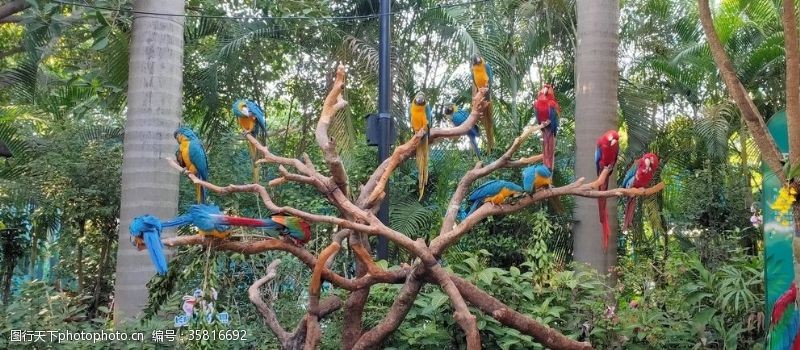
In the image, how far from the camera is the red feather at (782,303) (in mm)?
3070

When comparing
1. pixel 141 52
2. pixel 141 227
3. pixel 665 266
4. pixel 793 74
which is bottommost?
pixel 665 266

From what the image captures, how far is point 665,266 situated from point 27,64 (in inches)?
251

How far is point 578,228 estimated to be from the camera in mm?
4836

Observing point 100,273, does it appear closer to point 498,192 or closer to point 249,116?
point 249,116

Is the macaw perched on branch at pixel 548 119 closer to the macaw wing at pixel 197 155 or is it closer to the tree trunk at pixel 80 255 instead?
the macaw wing at pixel 197 155

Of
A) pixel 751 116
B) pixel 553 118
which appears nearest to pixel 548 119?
pixel 553 118

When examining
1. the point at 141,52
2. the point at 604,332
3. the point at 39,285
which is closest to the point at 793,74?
the point at 604,332

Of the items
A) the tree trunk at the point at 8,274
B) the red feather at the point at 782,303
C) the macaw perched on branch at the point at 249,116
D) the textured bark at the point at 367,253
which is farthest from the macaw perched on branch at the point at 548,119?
the tree trunk at the point at 8,274

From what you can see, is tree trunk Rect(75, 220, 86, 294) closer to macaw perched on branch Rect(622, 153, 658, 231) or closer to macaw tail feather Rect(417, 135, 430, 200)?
macaw tail feather Rect(417, 135, 430, 200)

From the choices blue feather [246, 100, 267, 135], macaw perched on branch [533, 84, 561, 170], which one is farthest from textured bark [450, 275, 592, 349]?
blue feather [246, 100, 267, 135]

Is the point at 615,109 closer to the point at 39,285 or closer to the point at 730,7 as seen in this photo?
the point at 730,7

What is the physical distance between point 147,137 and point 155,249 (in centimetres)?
158

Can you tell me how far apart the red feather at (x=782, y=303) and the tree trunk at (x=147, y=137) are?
3518 mm

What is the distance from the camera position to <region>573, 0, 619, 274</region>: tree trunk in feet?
15.6
